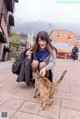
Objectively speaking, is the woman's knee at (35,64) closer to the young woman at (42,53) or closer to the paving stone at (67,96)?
the young woman at (42,53)

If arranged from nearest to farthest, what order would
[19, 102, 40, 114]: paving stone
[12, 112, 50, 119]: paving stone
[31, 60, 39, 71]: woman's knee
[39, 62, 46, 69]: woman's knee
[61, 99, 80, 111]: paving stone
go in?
[12, 112, 50, 119]: paving stone < [19, 102, 40, 114]: paving stone < [61, 99, 80, 111]: paving stone < [39, 62, 46, 69]: woman's knee < [31, 60, 39, 71]: woman's knee

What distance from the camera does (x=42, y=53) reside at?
4.65 metres

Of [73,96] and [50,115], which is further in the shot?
[73,96]

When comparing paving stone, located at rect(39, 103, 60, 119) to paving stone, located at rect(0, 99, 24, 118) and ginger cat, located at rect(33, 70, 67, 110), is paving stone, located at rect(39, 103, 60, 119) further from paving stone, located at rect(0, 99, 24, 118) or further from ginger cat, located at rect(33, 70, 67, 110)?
paving stone, located at rect(0, 99, 24, 118)

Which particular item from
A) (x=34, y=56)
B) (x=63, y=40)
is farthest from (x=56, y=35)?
(x=34, y=56)

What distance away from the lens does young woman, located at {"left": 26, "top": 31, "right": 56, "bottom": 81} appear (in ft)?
14.4

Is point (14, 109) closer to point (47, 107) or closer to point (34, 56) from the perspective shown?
point (47, 107)

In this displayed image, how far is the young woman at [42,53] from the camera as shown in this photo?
4.38 metres

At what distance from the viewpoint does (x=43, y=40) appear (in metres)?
4.42

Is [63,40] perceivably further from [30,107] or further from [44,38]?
[30,107]

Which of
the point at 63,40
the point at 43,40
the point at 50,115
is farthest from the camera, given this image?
the point at 63,40

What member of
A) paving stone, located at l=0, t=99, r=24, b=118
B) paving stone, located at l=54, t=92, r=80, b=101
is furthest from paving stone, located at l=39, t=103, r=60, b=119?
paving stone, located at l=54, t=92, r=80, b=101

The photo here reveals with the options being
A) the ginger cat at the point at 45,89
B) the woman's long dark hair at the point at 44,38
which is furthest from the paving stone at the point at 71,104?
the woman's long dark hair at the point at 44,38

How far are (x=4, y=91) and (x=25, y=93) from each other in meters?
0.43
